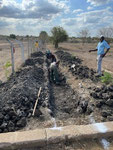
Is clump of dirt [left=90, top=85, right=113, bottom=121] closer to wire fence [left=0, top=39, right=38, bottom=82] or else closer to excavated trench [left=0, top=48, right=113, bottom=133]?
excavated trench [left=0, top=48, right=113, bottom=133]

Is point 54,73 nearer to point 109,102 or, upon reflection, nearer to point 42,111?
point 42,111

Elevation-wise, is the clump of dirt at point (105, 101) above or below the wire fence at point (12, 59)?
below

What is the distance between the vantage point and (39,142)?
9.11 ft

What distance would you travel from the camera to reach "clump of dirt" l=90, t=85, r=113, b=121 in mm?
3938

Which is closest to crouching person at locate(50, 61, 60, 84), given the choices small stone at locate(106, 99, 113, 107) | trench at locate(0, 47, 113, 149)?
trench at locate(0, 47, 113, 149)

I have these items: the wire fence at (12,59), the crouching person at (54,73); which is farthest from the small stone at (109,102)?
the wire fence at (12,59)

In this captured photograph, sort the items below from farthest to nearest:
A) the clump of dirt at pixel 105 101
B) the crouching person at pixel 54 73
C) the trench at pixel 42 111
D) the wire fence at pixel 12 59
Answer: the crouching person at pixel 54 73 < the wire fence at pixel 12 59 < the clump of dirt at pixel 105 101 < the trench at pixel 42 111

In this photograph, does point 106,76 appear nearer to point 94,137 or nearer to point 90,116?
point 90,116

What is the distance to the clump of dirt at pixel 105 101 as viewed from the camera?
3938 millimetres

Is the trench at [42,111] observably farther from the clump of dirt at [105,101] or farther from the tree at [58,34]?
the tree at [58,34]

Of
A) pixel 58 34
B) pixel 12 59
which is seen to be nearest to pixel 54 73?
pixel 12 59

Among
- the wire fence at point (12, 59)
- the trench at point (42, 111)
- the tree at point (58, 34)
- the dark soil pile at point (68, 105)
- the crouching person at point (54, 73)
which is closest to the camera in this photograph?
the trench at point (42, 111)

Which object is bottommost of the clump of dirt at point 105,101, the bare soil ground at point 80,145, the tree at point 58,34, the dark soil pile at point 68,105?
the dark soil pile at point 68,105

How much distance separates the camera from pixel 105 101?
4.56m
